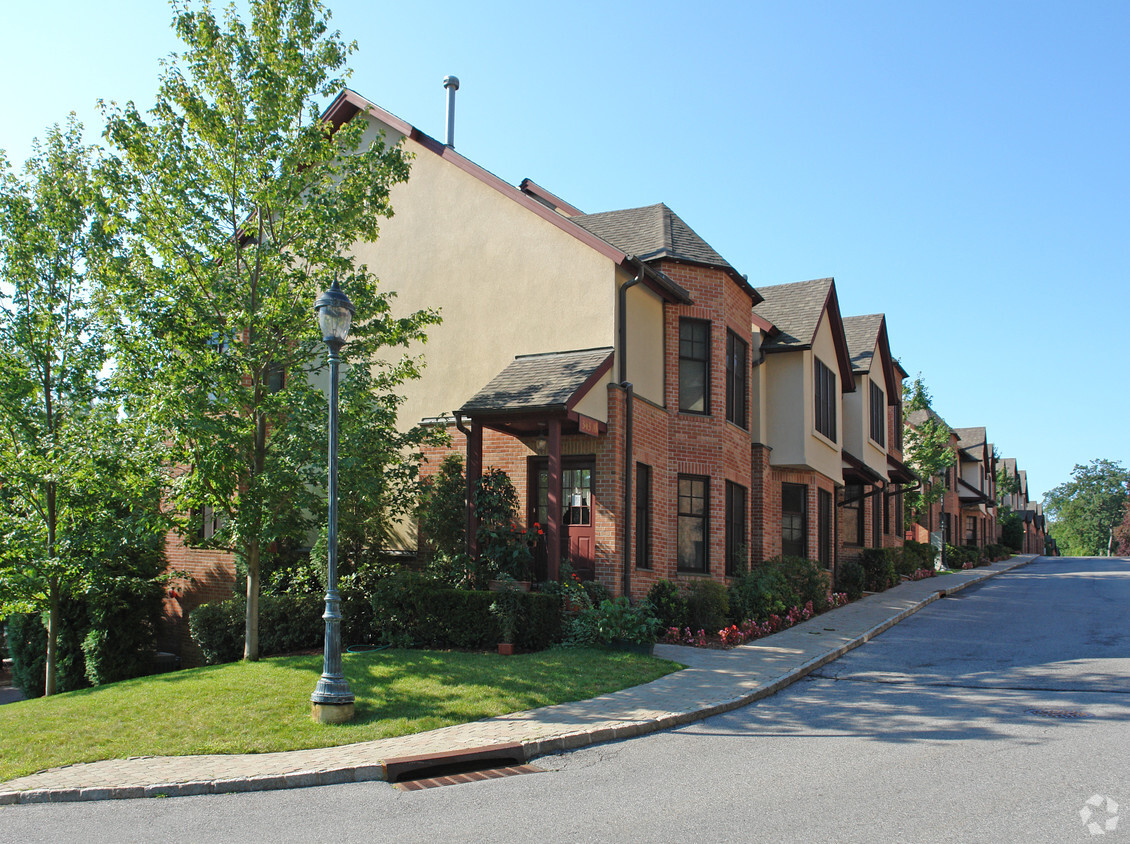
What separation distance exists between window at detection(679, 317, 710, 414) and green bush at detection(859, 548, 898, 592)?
10.6 metres

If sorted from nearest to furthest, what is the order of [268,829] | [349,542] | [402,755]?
[268,829], [402,755], [349,542]

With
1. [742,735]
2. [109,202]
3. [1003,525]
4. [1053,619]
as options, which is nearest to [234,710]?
[742,735]

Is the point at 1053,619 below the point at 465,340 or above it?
below

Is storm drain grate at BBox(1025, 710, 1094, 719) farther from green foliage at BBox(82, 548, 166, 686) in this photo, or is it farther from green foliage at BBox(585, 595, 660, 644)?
green foliage at BBox(82, 548, 166, 686)

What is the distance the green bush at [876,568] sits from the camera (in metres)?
25.7

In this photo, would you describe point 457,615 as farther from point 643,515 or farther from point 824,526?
point 824,526

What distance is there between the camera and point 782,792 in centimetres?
686

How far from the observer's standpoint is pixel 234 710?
10109mm

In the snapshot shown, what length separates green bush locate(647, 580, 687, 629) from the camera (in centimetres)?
1509

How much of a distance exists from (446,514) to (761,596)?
6.15 meters

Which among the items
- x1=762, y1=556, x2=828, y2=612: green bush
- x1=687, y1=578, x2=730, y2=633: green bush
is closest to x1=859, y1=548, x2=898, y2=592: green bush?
x1=762, y1=556, x2=828, y2=612: green bush

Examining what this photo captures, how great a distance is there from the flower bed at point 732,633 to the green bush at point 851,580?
5.92 metres

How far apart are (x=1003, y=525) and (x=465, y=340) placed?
62893 millimetres

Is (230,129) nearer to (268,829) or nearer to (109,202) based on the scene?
(109,202)
